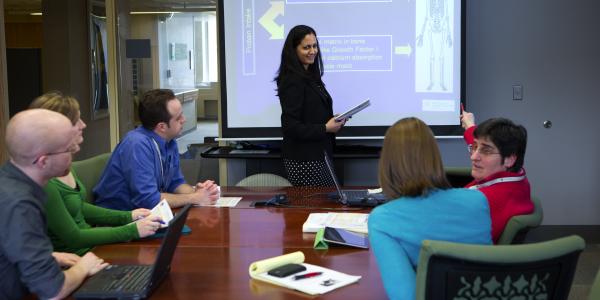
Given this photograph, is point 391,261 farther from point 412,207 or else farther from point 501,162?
point 501,162

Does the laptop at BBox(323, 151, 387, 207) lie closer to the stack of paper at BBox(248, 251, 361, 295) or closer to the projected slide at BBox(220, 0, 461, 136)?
the stack of paper at BBox(248, 251, 361, 295)

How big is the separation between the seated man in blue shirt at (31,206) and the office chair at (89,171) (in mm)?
1188

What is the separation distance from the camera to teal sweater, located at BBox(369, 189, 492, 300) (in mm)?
1886

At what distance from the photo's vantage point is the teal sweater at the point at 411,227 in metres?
1.89

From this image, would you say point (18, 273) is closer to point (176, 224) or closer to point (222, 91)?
point (176, 224)

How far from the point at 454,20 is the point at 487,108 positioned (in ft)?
2.42

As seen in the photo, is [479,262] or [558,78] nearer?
[479,262]

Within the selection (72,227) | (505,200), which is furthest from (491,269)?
(72,227)

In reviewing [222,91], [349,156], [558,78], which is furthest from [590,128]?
[222,91]

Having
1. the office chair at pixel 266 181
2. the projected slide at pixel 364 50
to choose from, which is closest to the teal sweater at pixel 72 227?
the office chair at pixel 266 181

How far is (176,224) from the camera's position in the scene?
2.00 m

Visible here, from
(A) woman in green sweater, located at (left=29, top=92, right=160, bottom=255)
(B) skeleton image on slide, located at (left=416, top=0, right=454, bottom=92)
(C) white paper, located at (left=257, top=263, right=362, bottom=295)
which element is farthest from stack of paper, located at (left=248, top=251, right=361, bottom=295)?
(B) skeleton image on slide, located at (left=416, top=0, right=454, bottom=92)

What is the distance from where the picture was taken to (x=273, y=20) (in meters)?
5.10

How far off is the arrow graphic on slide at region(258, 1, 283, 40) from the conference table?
206cm
